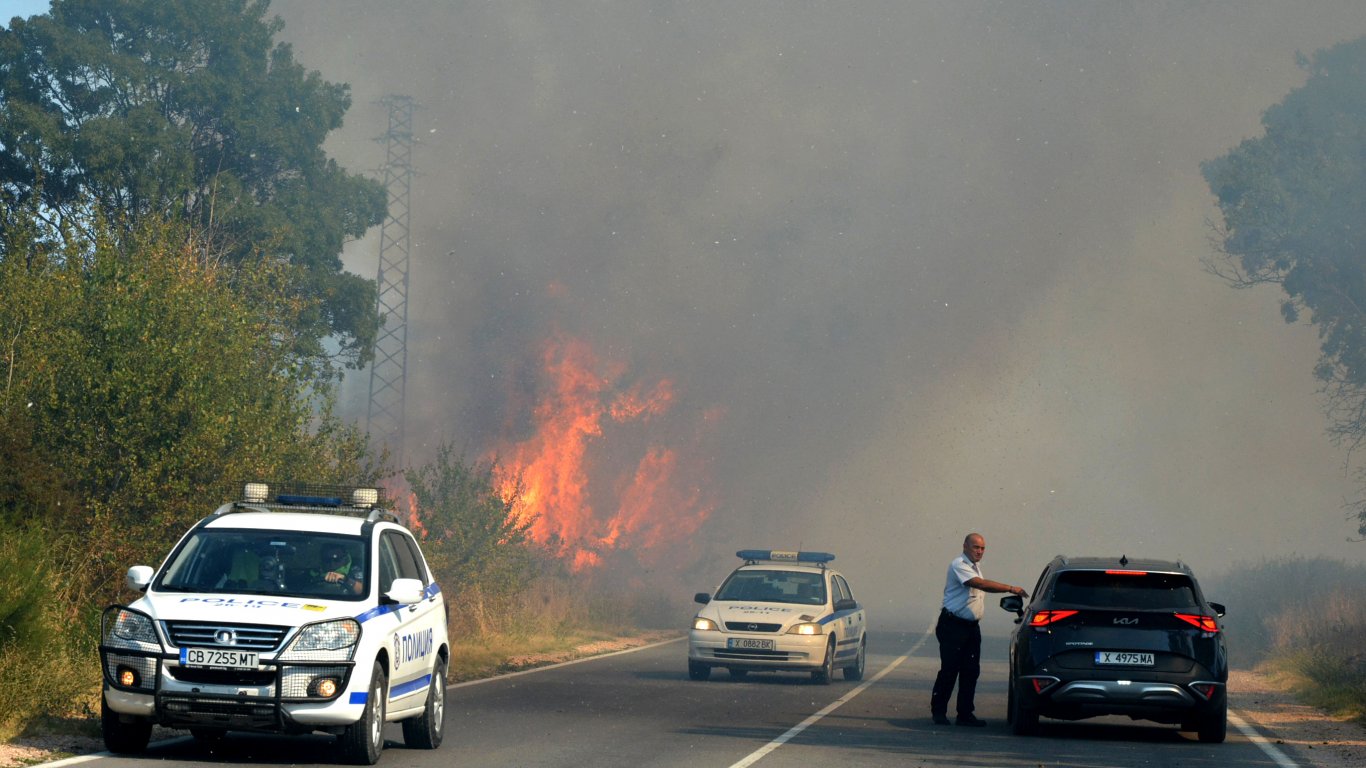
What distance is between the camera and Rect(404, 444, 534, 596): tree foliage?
3369 cm

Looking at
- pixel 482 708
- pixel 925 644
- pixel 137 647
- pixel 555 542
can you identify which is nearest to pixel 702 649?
pixel 482 708

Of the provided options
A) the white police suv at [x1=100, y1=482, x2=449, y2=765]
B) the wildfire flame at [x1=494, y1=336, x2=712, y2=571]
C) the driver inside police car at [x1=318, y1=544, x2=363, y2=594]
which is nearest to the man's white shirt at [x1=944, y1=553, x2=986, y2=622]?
the white police suv at [x1=100, y1=482, x2=449, y2=765]

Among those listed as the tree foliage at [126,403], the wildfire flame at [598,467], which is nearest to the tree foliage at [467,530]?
the tree foliage at [126,403]

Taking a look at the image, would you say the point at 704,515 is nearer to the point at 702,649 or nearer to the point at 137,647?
the point at 702,649

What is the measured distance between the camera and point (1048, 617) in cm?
1686

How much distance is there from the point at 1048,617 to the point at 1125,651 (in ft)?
2.64

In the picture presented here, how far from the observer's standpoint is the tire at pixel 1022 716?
1692 centimetres

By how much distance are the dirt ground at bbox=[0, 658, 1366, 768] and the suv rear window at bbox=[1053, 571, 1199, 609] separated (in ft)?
5.85

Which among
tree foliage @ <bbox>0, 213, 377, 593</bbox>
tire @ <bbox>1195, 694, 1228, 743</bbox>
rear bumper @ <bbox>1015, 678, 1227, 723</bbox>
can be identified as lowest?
tire @ <bbox>1195, 694, 1228, 743</bbox>

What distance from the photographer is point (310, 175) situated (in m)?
51.7

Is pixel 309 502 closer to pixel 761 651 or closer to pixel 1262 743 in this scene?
pixel 1262 743

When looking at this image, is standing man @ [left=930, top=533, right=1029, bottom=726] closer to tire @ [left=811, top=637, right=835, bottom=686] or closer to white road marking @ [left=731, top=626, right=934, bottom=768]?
white road marking @ [left=731, top=626, right=934, bottom=768]

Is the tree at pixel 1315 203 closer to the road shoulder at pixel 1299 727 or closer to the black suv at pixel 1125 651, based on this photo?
the road shoulder at pixel 1299 727

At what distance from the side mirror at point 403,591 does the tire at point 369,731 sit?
53 centimetres
